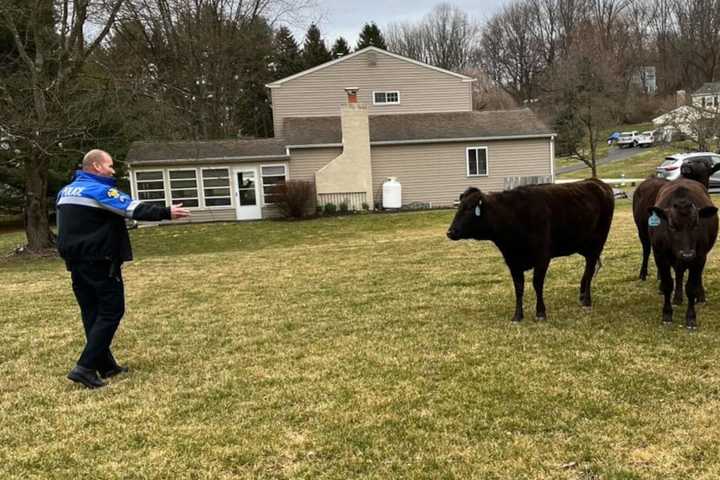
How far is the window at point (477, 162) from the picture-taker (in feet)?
94.8

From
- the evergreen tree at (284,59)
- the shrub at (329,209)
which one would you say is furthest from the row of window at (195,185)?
the evergreen tree at (284,59)

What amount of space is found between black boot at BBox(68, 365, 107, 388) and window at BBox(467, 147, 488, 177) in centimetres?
2488

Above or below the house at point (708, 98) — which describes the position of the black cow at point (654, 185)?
below

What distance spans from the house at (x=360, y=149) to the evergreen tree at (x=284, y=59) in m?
24.2

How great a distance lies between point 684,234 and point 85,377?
5.88 metres

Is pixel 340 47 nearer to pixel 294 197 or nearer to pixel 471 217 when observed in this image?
pixel 294 197

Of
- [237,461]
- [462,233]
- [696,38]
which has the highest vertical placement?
[696,38]

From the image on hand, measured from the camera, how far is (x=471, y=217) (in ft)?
23.0

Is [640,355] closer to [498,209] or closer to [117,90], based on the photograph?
[498,209]

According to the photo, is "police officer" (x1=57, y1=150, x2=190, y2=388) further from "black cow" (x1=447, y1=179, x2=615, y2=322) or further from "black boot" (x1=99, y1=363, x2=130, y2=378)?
"black cow" (x1=447, y1=179, x2=615, y2=322)

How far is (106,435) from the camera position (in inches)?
178

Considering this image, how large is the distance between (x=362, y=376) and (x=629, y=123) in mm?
77303

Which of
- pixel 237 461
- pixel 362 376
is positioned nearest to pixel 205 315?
pixel 362 376

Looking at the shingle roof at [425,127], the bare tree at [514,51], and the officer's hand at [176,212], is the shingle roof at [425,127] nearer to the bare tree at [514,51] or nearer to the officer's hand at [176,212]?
the officer's hand at [176,212]
